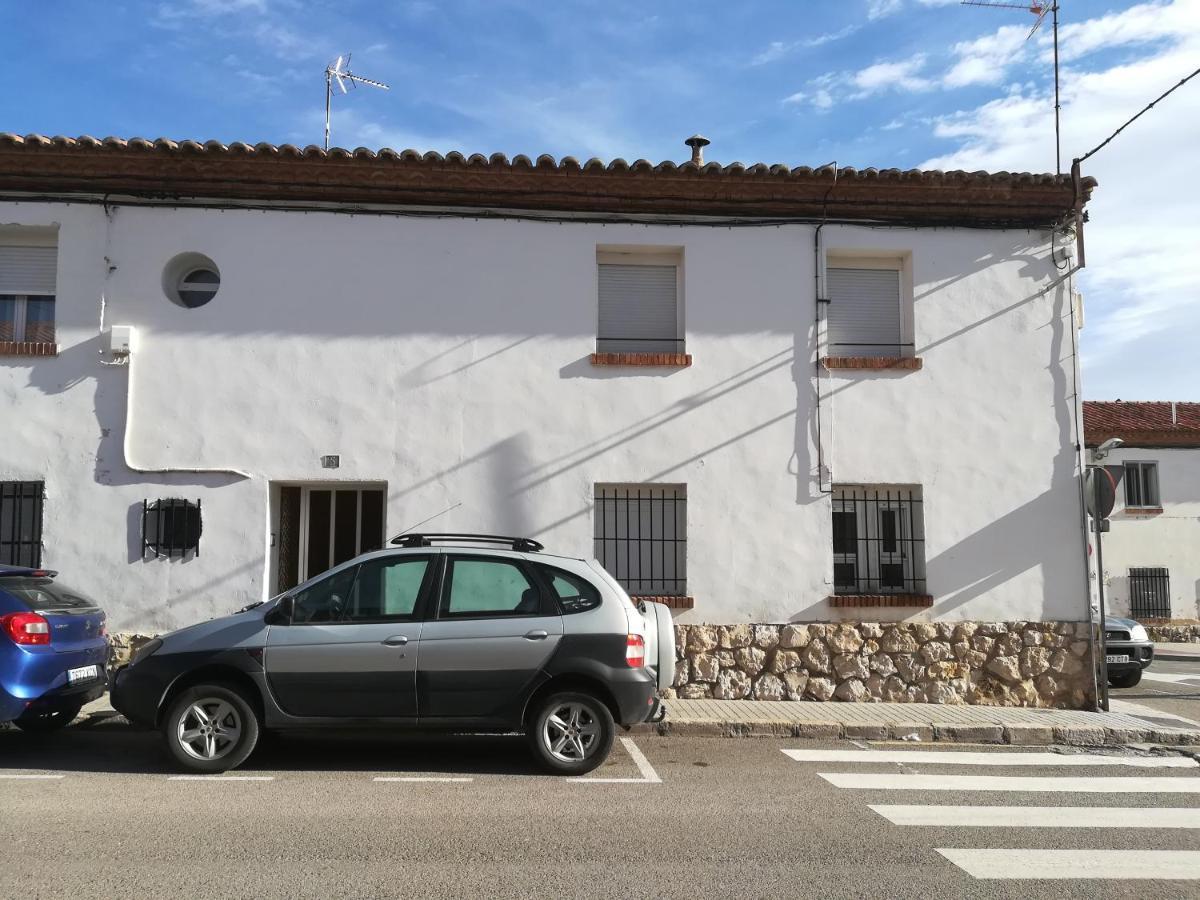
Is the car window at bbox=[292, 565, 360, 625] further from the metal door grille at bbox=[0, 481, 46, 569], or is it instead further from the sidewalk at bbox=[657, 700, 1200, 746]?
the metal door grille at bbox=[0, 481, 46, 569]

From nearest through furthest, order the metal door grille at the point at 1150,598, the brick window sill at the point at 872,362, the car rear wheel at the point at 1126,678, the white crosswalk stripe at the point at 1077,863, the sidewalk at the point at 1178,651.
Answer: the white crosswalk stripe at the point at 1077,863 → the brick window sill at the point at 872,362 → the car rear wheel at the point at 1126,678 → the sidewalk at the point at 1178,651 → the metal door grille at the point at 1150,598

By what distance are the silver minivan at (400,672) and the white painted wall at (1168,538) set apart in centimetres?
1908

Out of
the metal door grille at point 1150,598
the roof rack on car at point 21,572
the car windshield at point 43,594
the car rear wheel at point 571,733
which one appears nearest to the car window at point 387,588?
the car rear wheel at point 571,733

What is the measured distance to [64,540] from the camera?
9789 millimetres

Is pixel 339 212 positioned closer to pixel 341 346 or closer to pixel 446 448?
pixel 341 346

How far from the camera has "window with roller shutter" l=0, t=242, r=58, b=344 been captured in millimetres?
10188

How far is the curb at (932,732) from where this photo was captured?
8617mm

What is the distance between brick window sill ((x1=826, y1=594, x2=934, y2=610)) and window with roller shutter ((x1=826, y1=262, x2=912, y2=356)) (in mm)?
2655

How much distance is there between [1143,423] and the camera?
919 inches

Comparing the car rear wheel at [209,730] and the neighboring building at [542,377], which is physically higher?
the neighboring building at [542,377]

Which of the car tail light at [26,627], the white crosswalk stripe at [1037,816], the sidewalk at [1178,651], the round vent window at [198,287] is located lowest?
the sidewalk at [1178,651]

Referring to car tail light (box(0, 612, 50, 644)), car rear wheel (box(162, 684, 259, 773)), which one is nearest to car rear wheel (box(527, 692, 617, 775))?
car rear wheel (box(162, 684, 259, 773))

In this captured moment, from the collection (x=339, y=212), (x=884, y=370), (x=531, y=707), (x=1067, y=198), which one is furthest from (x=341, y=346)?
(x=1067, y=198)

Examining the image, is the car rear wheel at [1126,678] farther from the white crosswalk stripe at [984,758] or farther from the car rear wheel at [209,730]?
the car rear wheel at [209,730]
